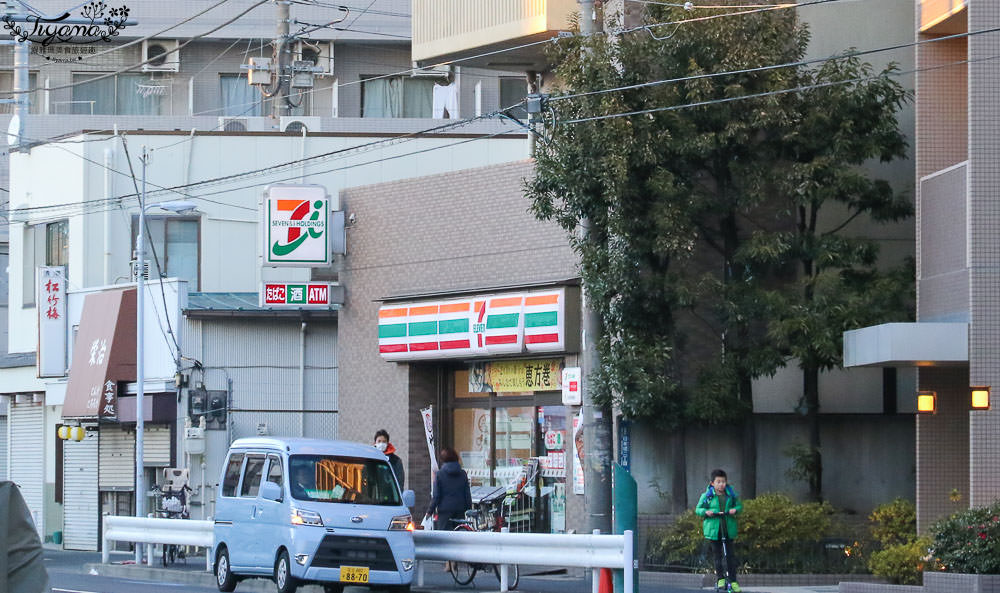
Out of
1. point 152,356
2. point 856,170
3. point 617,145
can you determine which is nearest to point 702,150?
point 617,145

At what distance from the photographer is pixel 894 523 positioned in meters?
21.6

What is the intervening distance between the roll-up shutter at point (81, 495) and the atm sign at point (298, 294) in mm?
9934

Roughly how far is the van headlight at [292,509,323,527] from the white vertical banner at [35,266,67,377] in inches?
852

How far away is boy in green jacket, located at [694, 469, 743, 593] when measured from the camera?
63.7 ft

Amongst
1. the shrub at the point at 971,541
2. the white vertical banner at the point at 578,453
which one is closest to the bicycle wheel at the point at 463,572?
the white vertical banner at the point at 578,453

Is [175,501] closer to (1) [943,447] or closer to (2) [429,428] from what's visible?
(2) [429,428]

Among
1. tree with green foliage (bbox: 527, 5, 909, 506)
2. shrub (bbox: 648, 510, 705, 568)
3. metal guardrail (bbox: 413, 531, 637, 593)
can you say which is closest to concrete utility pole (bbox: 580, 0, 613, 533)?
tree with green foliage (bbox: 527, 5, 909, 506)

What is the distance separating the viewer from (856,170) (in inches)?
937

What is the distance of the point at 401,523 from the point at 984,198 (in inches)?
320

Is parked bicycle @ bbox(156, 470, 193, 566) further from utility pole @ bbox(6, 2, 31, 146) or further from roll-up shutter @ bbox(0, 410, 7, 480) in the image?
utility pole @ bbox(6, 2, 31, 146)

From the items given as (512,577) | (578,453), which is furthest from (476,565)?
(578,453)

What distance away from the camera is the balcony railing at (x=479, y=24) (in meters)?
27.0

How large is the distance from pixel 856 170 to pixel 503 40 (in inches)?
282

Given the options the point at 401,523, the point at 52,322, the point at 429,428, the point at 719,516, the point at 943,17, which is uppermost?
the point at 943,17
